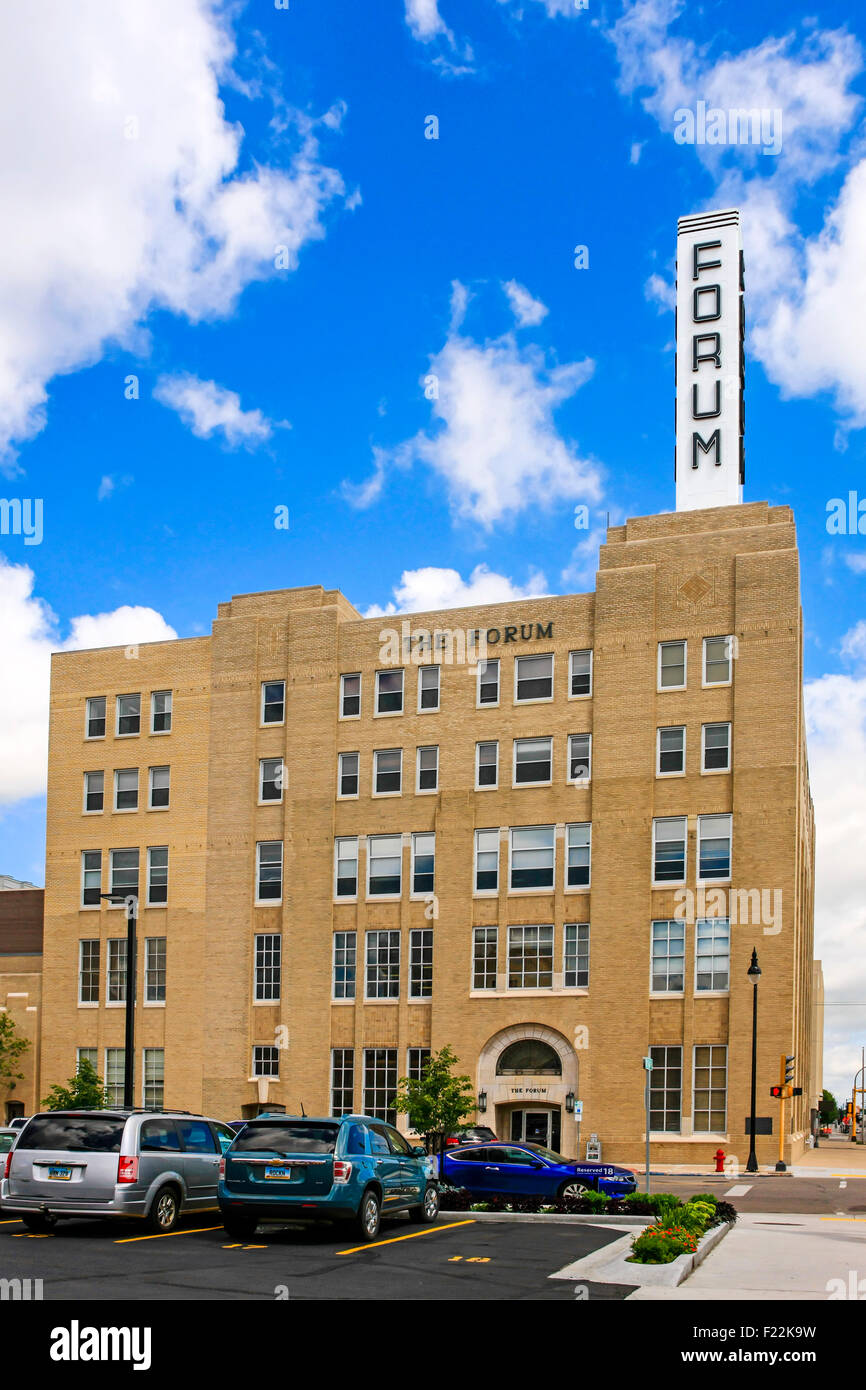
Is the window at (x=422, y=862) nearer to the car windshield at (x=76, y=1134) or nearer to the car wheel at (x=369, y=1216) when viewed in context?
the car wheel at (x=369, y=1216)

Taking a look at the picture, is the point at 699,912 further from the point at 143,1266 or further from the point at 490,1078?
the point at 143,1266

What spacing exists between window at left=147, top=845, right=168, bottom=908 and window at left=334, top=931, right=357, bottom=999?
25.1 feet

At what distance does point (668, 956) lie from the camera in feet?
156

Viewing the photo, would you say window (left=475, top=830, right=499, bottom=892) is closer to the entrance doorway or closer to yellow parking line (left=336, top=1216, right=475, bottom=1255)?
the entrance doorway

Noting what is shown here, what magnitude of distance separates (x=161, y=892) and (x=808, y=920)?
3186 cm

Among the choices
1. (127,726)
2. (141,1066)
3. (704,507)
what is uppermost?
(704,507)

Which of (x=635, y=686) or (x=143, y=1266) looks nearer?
(x=143, y=1266)

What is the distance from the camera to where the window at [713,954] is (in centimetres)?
4681

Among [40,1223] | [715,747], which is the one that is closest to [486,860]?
[715,747]

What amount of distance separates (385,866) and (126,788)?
11771mm

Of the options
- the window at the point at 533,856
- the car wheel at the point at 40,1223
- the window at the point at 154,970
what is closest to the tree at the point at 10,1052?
the window at the point at 154,970

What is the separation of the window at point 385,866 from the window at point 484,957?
3532mm
